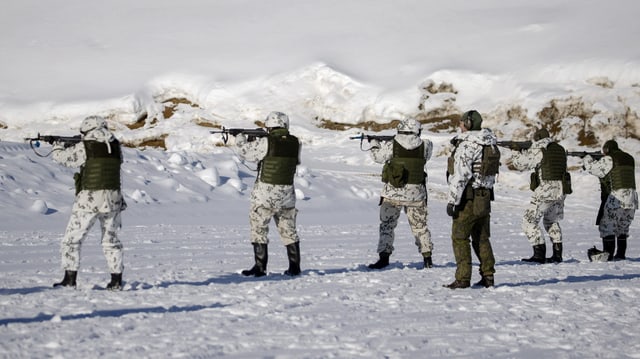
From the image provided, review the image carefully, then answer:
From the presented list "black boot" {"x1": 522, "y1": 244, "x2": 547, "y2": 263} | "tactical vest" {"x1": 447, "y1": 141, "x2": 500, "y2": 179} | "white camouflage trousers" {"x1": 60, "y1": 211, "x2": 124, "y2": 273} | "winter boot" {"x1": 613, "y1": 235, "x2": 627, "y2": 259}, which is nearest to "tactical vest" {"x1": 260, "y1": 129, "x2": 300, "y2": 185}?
"white camouflage trousers" {"x1": 60, "y1": 211, "x2": 124, "y2": 273}

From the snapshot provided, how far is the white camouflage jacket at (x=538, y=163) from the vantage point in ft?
32.3

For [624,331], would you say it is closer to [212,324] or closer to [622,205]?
[212,324]

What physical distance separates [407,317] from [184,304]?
1979 millimetres

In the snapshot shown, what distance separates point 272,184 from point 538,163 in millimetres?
4351

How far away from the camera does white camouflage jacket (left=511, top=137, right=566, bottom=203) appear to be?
9.84 m

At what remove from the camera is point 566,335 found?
5.07 metres

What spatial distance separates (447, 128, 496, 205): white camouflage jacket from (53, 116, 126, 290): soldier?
136 inches

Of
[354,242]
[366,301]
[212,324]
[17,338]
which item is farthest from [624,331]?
[354,242]

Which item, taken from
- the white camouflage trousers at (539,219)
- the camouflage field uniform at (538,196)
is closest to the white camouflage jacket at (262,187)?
the camouflage field uniform at (538,196)

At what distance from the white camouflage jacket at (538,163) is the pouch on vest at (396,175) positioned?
2.14 metres

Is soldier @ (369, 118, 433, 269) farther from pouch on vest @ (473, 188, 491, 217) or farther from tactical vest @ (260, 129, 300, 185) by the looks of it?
pouch on vest @ (473, 188, 491, 217)

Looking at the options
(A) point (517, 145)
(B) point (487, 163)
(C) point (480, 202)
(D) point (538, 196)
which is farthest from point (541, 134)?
(C) point (480, 202)

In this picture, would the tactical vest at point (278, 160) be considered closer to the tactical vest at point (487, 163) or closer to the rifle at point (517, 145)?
the tactical vest at point (487, 163)

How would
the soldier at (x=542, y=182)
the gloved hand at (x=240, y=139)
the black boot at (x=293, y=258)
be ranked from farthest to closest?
the soldier at (x=542, y=182)
the black boot at (x=293, y=258)
the gloved hand at (x=240, y=139)
